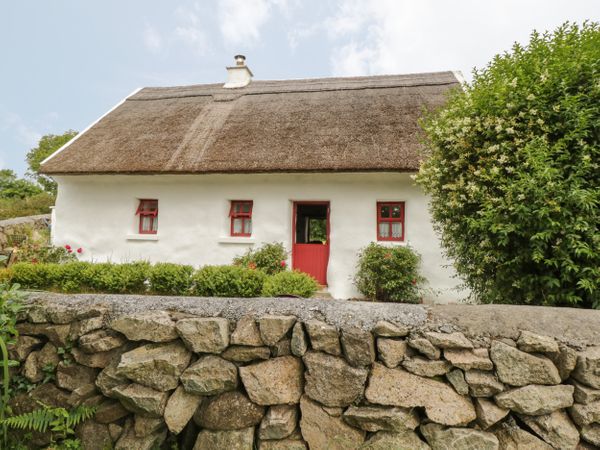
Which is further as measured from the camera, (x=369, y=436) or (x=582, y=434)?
(x=369, y=436)

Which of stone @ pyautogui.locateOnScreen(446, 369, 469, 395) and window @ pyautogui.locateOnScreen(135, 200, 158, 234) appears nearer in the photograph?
stone @ pyautogui.locateOnScreen(446, 369, 469, 395)

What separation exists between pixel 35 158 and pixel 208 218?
2922 centimetres

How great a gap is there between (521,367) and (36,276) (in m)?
6.05

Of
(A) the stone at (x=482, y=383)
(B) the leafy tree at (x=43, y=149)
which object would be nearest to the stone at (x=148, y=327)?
(A) the stone at (x=482, y=383)

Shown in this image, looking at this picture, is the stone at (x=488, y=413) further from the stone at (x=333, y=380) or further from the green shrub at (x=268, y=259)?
the green shrub at (x=268, y=259)

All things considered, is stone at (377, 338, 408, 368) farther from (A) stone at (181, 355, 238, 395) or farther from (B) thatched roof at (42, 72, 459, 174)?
(B) thatched roof at (42, 72, 459, 174)

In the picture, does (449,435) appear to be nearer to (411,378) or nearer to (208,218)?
(411,378)

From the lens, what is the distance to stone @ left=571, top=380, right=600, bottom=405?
2.32 m

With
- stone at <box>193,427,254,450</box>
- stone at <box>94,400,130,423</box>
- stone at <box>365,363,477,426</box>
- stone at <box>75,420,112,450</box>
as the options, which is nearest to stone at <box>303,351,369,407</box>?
stone at <box>365,363,477,426</box>

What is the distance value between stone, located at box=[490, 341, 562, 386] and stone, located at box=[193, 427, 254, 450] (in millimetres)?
1960

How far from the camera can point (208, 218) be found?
26.4ft

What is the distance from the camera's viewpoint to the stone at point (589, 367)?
2299mm

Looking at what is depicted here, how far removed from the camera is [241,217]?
8141 millimetres

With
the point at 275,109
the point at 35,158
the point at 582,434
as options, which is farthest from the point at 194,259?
the point at 35,158
